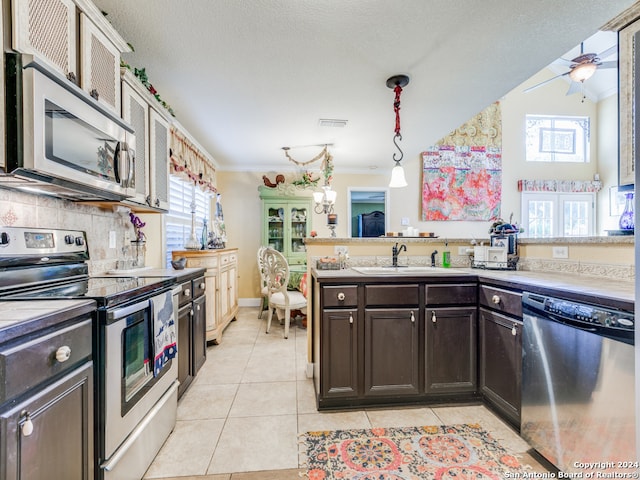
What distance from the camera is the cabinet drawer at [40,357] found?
2.46 feet

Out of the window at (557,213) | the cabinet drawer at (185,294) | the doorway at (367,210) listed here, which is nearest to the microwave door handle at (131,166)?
the cabinet drawer at (185,294)

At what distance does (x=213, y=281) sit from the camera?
3182mm

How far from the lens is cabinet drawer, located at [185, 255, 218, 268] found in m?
3.04

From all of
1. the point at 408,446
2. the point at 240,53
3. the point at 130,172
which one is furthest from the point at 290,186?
the point at 408,446

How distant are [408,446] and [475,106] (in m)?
2.98

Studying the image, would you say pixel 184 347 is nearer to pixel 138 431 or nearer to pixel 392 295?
pixel 138 431

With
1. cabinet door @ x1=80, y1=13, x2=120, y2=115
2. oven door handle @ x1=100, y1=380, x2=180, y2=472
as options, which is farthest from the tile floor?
cabinet door @ x1=80, y1=13, x2=120, y2=115

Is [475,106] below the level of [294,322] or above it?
above

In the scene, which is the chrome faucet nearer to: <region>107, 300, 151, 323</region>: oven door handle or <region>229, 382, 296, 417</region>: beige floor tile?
<region>229, 382, 296, 417</region>: beige floor tile

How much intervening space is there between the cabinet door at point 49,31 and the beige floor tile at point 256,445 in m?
2.06

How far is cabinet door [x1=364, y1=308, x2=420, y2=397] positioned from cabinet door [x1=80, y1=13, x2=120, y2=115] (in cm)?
201

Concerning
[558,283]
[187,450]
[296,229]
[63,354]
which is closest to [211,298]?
[187,450]

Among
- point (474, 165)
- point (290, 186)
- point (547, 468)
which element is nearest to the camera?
point (547, 468)

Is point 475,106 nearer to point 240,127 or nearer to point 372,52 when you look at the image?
point 372,52
